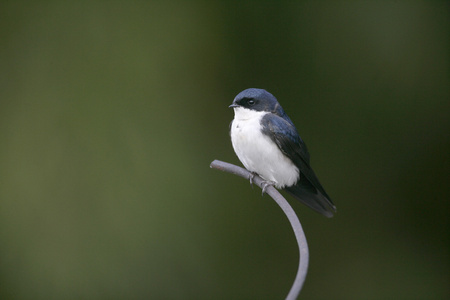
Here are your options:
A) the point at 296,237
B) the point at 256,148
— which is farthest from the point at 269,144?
the point at 296,237

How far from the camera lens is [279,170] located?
1.88 metres

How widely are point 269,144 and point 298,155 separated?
0.38ft

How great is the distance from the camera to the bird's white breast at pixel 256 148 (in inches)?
70.5

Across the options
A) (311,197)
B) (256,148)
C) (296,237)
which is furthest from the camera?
(311,197)

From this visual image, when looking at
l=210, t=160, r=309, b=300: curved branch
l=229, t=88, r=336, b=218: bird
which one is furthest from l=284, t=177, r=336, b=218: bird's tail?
l=210, t=160, r=309, b=300: curved branch

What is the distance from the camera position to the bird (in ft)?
5.88

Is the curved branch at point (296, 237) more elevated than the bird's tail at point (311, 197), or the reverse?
the curved branch at point (296, 237)

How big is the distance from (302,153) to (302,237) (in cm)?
76

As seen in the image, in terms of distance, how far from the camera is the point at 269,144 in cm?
182

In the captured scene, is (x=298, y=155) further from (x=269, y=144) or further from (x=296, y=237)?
(x=296, y=237)

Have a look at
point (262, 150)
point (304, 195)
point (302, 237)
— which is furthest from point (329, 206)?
point (302, 237)

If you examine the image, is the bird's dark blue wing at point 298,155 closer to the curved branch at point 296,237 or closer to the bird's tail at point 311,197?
the bird's tail at point 311,197

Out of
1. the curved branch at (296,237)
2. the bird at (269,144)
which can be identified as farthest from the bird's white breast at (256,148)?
the curved branch at (296,237)

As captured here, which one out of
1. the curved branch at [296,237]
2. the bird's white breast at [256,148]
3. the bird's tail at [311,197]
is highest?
the bird's white breast at [256,148]
